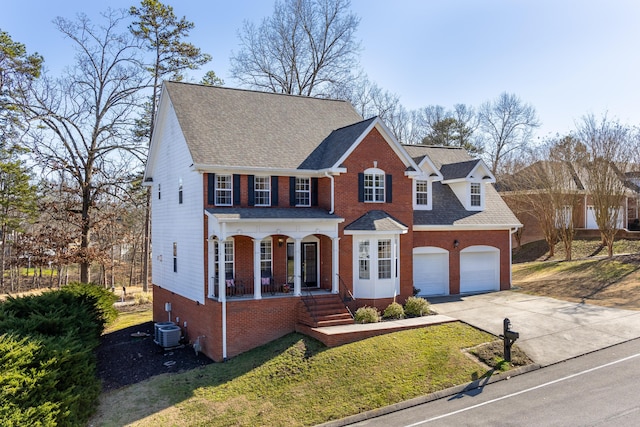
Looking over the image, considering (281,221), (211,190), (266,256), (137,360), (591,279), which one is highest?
(211,190)

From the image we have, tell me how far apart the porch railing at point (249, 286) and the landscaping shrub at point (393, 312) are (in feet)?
12.3

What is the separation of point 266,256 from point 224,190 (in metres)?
3.11

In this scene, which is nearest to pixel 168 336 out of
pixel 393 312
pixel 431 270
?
pixel 393 312

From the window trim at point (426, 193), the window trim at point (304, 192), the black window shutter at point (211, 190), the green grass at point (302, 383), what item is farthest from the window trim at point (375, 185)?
the black window shutter at point (211, 190)

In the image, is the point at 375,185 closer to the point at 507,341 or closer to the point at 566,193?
the point at 507,341

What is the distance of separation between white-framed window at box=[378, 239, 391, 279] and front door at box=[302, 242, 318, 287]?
8.78 feet

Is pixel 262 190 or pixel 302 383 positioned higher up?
pixel 262 190

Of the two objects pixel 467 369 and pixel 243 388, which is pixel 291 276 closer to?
pixel 243 388

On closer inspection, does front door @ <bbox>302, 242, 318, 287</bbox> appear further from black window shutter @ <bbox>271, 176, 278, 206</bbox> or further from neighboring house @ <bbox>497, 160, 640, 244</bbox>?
neighboring house @ <bbox>497, 160, 640, 244</bbox>

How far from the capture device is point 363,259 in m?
19.2

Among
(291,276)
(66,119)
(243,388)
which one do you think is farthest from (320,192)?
(66,119)

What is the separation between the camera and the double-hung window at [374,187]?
19828mm

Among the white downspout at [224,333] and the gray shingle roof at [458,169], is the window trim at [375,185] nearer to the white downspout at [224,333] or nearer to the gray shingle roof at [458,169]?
the gray shingle roof at [458,169]

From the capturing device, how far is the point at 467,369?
554 inches
